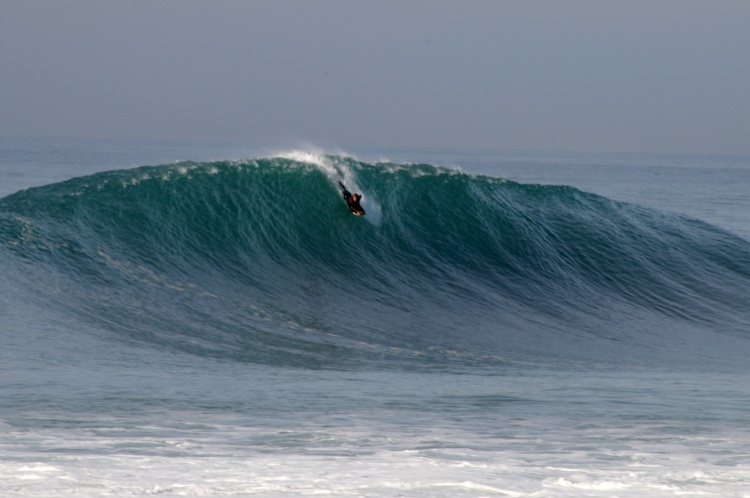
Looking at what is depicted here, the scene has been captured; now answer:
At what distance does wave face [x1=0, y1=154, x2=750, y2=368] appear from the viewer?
9.95 metres

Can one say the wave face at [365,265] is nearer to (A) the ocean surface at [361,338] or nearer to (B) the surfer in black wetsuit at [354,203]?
(A) the ocean surface at [361,338]

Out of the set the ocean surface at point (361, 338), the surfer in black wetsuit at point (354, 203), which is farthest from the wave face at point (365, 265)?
the surfer in black wetsuit at point (354, 203)

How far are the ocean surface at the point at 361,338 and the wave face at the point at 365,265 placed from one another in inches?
1.9

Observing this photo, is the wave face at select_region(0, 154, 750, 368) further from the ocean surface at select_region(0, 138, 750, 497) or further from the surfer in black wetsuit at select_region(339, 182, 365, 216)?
the surfer in black wetsuit at select_region(339, 182, 365, 216)

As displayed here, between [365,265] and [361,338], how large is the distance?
11.5 feet

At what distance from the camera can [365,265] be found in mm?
→ 13312

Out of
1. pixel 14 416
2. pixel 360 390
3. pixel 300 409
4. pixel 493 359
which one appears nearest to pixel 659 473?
pixel 300 409

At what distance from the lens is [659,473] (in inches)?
186

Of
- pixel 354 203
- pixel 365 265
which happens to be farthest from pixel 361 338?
pixel 354 203

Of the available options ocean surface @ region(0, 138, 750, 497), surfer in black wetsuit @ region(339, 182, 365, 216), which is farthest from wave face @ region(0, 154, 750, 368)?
surfer in black wetsuit @ region(339, 182, 365, 216)

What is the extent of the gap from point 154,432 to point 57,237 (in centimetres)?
754

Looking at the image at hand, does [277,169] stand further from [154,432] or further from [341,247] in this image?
[154,432]

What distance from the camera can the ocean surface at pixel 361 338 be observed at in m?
4.81

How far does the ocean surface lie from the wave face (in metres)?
0.05
